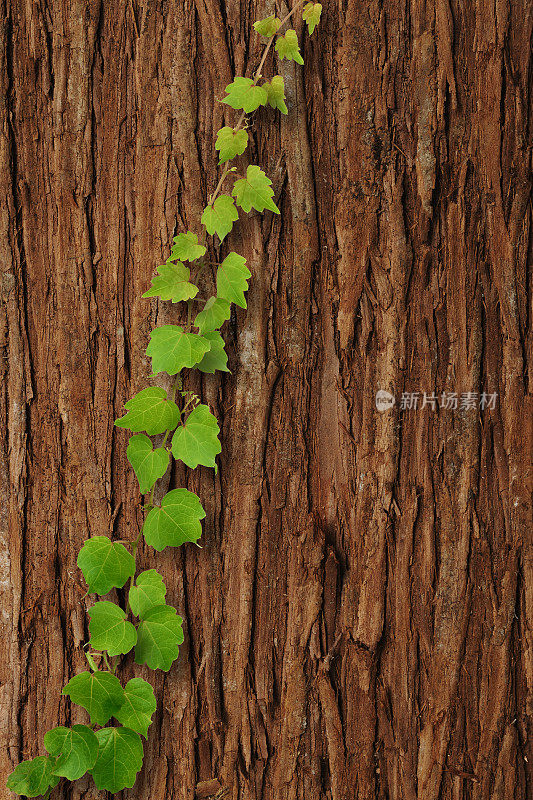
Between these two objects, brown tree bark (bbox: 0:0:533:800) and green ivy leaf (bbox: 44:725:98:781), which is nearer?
green ivy leaf (bbox: 44:725:98:781)

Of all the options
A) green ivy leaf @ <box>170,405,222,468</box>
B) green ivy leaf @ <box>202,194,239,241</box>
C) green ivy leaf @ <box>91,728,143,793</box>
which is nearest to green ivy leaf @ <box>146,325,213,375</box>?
green ivy leaf @ <box>170,405,222,468</box>

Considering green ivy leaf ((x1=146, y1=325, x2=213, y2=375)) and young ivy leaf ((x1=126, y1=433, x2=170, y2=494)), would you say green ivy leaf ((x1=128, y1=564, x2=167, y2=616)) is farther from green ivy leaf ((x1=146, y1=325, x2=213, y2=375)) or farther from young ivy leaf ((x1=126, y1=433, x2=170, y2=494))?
green ivy leaf ((x1=146, y1=325, x2=213, y2=375))

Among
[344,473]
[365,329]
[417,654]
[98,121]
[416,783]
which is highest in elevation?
[98,121]

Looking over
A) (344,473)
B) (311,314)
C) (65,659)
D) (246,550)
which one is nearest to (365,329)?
(311,314)

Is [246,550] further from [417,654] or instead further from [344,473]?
[417,654]

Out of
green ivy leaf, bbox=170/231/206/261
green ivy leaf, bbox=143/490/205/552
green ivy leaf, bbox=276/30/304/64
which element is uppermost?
green ivy leaf, bbox=276/30/304/64

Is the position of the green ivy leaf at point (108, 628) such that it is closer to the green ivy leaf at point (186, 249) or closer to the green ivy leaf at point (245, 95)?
the green ivy leaf at point (186, 249)

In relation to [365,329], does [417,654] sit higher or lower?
lower

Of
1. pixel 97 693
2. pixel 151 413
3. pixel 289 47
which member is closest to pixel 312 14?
pixel 289 47
